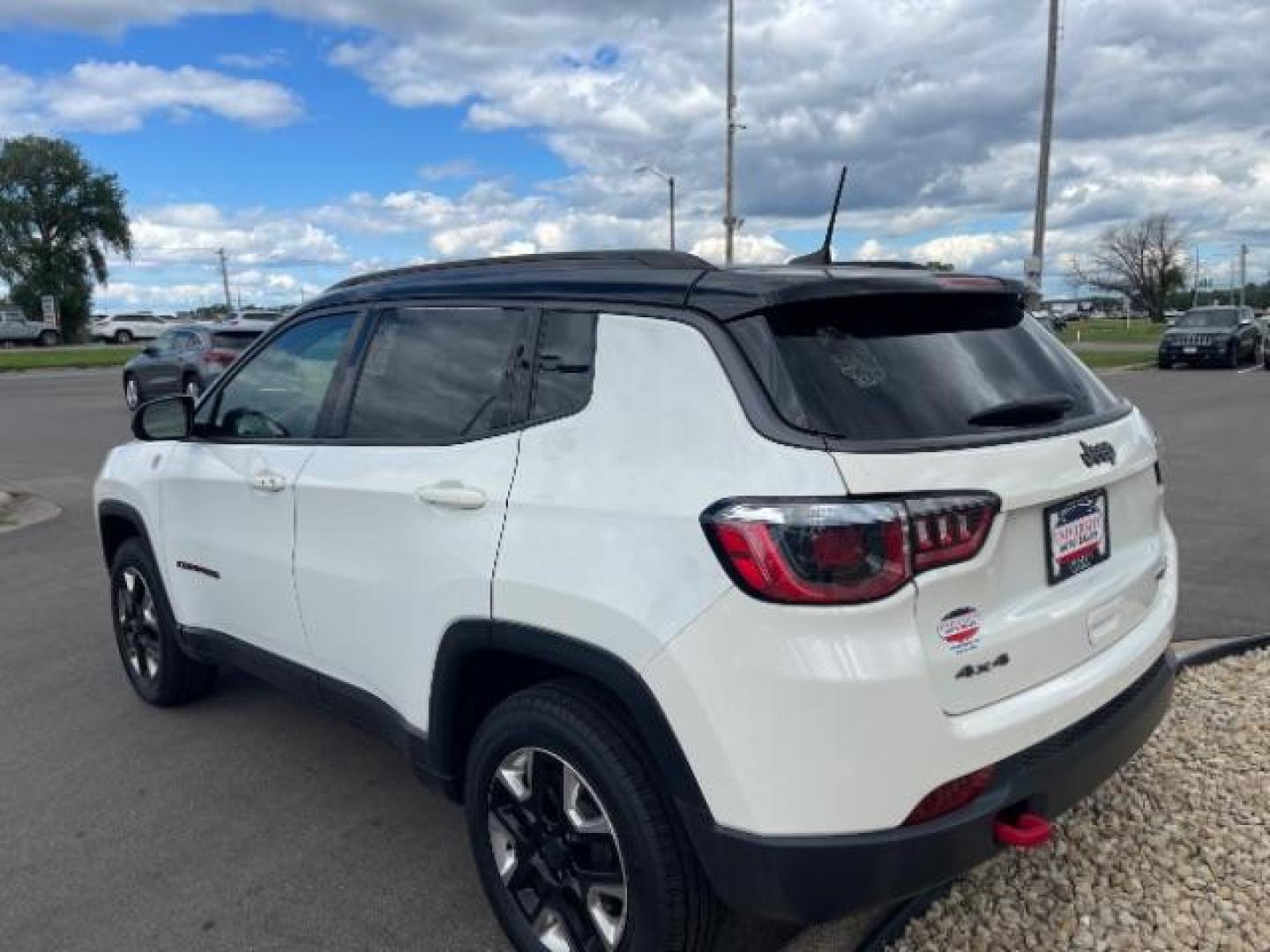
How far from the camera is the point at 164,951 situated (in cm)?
300

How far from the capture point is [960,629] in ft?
7.53

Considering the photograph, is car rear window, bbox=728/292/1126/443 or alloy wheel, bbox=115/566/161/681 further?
alloy wheel, bbox=115/566/161/681

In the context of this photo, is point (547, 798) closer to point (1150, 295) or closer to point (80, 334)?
point (80, 334)

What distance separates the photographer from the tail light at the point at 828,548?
2188mm

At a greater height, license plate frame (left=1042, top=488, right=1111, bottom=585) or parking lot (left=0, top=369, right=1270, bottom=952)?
license plate frame (left=1042, top=488, right=1111, bottom=585)

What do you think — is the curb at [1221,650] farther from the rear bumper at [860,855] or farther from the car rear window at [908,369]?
the rear bumper at [860,855]

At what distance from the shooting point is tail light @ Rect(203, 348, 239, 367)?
18475mm

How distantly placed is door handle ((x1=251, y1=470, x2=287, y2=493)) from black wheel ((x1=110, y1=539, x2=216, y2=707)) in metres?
1.11

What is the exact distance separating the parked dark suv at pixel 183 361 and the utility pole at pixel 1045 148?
614 inches

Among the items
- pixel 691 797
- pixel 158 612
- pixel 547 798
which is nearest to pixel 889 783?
pixel 691 797

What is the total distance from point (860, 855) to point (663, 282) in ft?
4.50

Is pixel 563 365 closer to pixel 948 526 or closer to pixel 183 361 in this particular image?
pixel 948 526

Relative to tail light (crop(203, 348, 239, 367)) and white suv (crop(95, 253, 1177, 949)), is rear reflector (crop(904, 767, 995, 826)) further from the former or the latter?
tail light (crop(203, 348, 239, 367))

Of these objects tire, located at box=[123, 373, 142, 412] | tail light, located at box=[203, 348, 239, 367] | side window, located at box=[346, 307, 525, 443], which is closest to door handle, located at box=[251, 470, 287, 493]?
side window, located at box=[346, 307, 525, 443]
